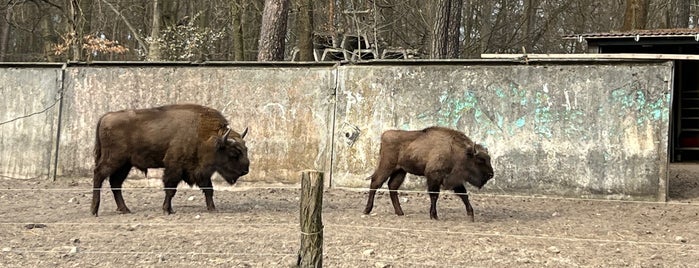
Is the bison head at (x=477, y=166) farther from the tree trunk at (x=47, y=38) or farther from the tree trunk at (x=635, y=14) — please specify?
the tree trunk at (x=47, y=38)

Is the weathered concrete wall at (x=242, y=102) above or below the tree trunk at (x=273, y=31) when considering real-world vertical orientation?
below

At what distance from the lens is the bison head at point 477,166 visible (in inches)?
358

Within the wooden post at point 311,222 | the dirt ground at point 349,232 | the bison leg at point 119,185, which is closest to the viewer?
the wooden post at point 311,222

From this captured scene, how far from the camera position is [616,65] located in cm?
1080

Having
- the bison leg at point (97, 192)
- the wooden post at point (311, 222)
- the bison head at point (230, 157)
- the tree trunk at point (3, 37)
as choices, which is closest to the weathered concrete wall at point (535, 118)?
the bison head at point (230, 157)

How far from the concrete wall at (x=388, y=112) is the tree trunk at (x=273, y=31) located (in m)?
2.13

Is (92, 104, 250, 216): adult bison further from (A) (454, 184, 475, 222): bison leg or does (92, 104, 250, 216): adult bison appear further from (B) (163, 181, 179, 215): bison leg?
(A) (454, 184, 475, 222): bison leg

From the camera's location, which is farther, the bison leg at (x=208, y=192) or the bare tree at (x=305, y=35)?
the bare tree at (x=305, y=35)

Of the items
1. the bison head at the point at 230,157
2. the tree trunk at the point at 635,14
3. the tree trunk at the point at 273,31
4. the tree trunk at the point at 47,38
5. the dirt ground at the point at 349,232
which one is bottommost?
the dirt ground at the point at 349,232

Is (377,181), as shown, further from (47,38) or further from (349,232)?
(47,38)

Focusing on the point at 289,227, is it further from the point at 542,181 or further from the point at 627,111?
the point at 627,111

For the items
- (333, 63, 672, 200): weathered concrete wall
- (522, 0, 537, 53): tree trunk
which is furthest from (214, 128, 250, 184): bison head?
(522, 0, 537, 53): tree trunk

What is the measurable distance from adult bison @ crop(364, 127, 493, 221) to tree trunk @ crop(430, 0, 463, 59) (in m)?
5.48

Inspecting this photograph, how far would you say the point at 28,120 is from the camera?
1298cm
